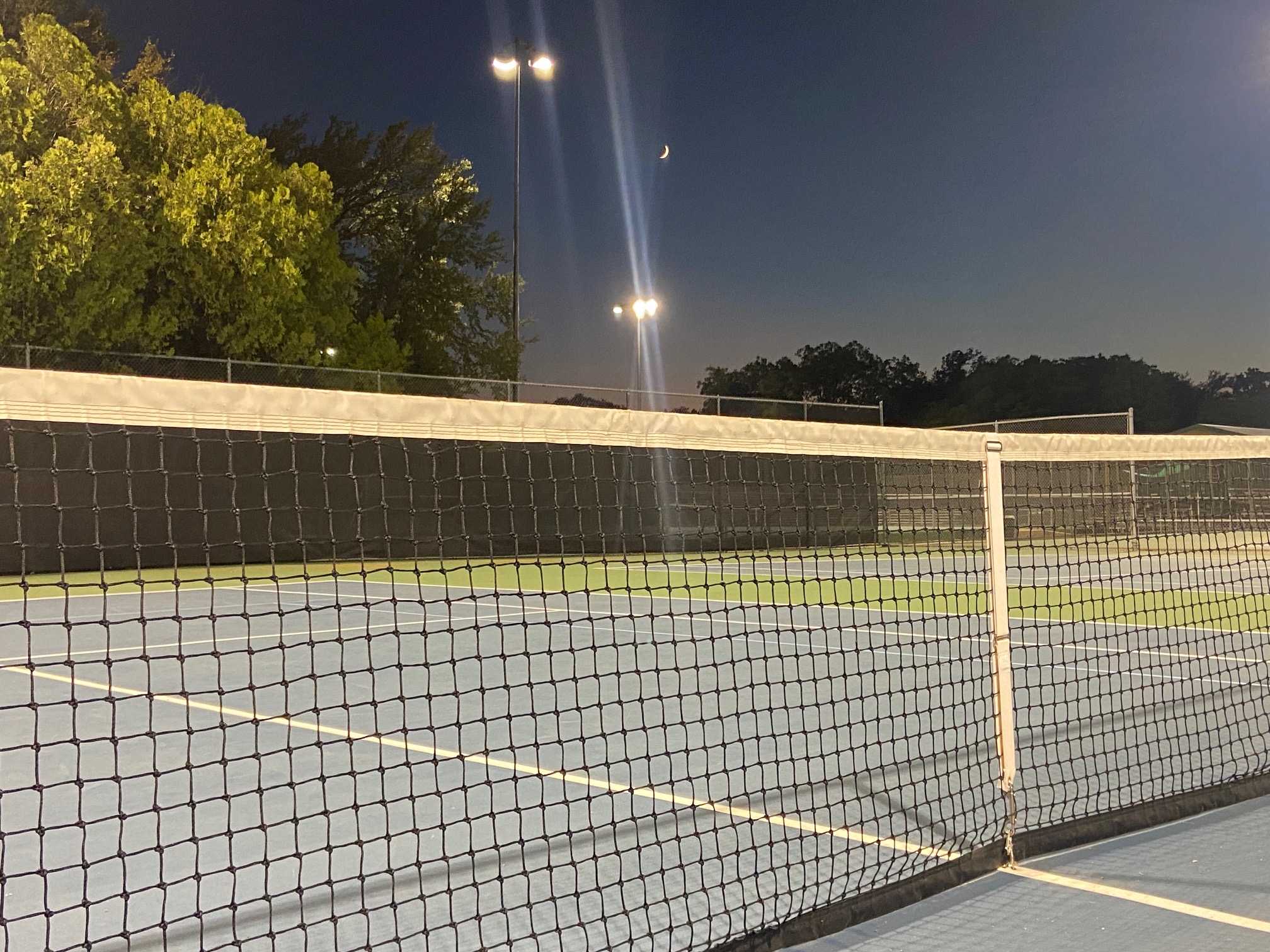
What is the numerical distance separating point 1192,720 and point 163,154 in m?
19.0

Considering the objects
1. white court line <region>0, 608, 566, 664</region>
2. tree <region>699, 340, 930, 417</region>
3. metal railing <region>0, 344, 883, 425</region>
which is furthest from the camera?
tree <region>699, 340, 930, 417</region>

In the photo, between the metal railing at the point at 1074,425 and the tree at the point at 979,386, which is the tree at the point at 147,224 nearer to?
the metal railing at the point at 1074,425

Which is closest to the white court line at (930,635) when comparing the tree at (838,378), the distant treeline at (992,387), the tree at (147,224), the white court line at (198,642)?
the white court line at (198,642)

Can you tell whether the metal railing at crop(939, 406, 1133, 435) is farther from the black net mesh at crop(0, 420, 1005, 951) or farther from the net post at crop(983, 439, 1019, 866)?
the net post at crop(983, 439, 1019, 866)

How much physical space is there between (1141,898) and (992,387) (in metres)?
60.5

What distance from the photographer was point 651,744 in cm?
479

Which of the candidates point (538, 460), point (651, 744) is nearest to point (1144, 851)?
point (651, 744)

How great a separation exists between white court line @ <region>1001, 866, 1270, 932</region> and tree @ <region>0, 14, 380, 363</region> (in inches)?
686

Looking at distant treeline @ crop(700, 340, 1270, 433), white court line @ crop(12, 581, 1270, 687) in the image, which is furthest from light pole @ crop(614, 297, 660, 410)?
distant treeline @ crop(700, 340, 1270, 433)

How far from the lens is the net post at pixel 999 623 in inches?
138

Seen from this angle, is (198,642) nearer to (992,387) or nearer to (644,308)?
(644,308)

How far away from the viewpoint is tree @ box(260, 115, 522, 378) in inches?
1028

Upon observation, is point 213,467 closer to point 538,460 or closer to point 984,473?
point 538,460

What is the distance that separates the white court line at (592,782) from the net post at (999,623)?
36cm
